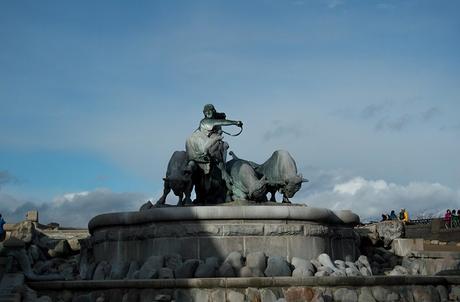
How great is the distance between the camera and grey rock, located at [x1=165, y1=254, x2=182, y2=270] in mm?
12328

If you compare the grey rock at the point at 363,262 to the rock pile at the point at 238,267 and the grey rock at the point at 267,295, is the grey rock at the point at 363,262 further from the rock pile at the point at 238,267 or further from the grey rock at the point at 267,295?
the grey rock at the point at 267,295

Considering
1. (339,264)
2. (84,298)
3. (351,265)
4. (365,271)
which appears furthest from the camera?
(365,271)

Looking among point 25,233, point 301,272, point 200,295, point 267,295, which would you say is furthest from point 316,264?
point 25,233

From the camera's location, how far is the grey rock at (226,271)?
11.7m

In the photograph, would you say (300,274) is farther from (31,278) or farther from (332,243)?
(31,278)

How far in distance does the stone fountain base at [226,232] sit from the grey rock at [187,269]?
0.71 m

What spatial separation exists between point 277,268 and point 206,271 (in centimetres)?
115

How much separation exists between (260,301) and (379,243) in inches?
284

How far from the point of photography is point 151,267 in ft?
40.5

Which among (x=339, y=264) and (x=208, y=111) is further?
(x=208, y=111)

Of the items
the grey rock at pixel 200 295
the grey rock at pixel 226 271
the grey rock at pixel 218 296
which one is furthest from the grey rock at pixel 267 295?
the grey rock at pixel 226 271

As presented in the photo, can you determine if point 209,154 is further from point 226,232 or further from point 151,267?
point 151,267

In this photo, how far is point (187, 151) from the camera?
14.6 meters

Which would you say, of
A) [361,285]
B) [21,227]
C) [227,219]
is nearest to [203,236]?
[227,219]
